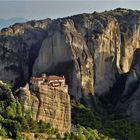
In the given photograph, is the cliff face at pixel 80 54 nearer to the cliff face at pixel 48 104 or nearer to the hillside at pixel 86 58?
the hillside at pixel 86 58

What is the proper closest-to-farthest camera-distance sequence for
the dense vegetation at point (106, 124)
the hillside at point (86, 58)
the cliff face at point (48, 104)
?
the cliff face at point (48, 104)
the dense vegetation at point (106, 124)
the hillside at point (86, 58)

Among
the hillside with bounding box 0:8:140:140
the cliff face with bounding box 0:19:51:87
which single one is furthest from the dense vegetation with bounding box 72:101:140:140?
the cliff face with bounding box 0:19:51:87

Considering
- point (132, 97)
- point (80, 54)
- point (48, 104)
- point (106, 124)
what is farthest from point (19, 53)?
point (48, 104)

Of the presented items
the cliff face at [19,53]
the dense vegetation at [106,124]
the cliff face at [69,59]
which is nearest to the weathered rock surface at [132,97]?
the dense vegetation at [106,124]

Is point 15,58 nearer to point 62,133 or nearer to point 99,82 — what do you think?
point 99,82

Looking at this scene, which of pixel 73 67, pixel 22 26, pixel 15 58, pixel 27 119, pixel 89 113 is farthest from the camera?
pixel 22 26

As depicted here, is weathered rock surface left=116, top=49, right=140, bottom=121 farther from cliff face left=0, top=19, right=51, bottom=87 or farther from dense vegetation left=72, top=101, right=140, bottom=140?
cliff face left=0, top=19, right=51, bottom=87

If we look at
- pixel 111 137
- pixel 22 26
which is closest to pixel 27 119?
pixel 111 137
